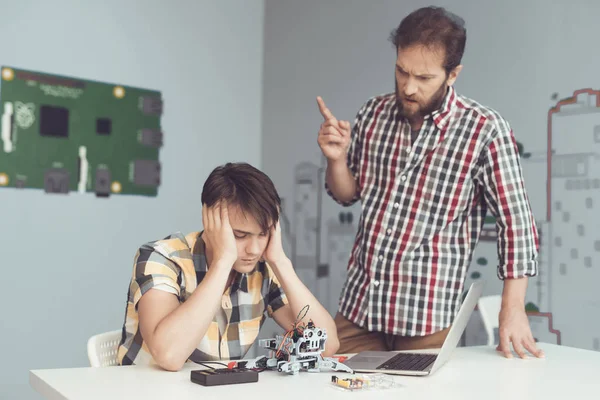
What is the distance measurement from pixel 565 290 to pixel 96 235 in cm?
223

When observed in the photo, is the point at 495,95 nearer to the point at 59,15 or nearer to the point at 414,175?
the point at 414,175

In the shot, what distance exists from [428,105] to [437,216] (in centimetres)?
34

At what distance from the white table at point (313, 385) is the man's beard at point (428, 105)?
80 centimetres

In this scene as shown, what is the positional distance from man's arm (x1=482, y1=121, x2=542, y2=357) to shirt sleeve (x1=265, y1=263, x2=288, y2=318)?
0.62m

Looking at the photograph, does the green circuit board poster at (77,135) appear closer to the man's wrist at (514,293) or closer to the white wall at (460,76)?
the white wall at (460,76)

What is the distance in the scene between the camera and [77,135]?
341cm

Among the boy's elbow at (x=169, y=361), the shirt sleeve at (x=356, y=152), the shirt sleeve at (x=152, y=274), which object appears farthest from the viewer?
the shirt sleeve at (x=356, y=152)

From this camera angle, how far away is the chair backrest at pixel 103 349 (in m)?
1.66

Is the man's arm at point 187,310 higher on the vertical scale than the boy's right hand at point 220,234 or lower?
lower

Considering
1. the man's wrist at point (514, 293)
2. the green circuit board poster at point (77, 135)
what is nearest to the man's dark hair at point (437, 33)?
the man's wrist at point (514, 293)

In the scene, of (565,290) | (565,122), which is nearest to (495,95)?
(565,122)

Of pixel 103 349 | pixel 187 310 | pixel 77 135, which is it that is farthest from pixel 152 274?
pixel 77 135

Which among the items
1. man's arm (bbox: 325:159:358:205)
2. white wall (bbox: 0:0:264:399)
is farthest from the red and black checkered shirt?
white wall (bbox: 0:0:264:399)

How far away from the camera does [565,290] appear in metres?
2.54
